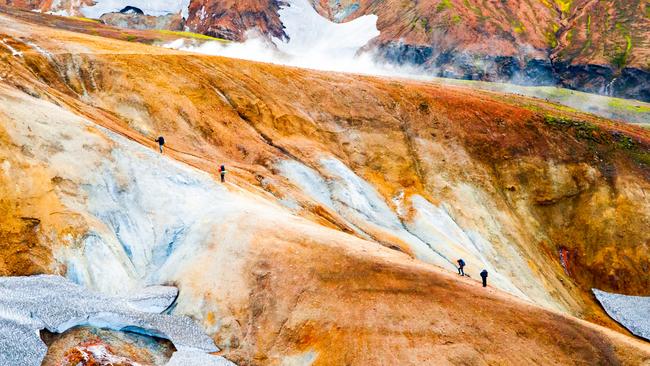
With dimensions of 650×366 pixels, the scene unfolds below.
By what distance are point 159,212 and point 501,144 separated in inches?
1622

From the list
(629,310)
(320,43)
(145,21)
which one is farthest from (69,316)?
(145,21)

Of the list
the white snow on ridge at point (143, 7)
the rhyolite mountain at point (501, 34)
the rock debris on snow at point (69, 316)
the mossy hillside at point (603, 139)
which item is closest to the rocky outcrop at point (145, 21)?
the rhyolite mountain at point (501, 34)

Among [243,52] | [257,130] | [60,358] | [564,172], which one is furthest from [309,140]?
[243,52]

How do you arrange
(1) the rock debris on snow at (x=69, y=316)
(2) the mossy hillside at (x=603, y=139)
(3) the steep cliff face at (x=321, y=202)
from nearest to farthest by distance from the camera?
(1) the rock debris on snow at (x=69, y=316) < (3) the steep cliff face at (x=321, y=202) < (2) the mossy hillside at (x=603, y=139)

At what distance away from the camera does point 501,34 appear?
142875 millimetres

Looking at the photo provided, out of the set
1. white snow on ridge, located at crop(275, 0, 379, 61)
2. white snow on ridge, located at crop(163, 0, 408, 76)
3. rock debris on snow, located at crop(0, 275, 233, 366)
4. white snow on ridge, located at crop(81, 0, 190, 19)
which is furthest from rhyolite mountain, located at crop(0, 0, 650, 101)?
rock debris on snow, located at crop(0, 275, 233, 366)

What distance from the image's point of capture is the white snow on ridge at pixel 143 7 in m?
144

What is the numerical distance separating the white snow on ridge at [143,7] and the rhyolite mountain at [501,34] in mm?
512

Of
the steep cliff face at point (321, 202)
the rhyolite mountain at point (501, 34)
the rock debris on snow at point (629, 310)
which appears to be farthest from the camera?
the rhyolite mountain at point (501, 34)

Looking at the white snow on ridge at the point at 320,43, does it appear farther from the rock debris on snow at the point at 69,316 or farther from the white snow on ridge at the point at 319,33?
the rock debris on snow at the point at 69,316

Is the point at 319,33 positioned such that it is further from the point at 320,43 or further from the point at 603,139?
the point at 603,139

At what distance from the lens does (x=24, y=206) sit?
91.3 feet

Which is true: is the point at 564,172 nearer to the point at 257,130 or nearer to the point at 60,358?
the point at 257,130

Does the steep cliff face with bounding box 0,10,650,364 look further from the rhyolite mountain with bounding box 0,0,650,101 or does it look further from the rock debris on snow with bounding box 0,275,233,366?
the rhyolite mountain with bounding box 0,0,650,101
